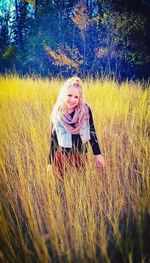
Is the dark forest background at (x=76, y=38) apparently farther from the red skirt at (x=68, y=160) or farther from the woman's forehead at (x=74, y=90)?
the red skirt at (x=68, y=160)

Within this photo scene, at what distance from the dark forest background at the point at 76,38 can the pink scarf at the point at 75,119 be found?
15 cm

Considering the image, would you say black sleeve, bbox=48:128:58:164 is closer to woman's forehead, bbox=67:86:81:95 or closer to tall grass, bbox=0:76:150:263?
tall grass, bbox=0:76:150:263

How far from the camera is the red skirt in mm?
1005

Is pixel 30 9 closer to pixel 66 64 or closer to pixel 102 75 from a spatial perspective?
pixel 66 64

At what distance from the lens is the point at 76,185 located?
96 cm

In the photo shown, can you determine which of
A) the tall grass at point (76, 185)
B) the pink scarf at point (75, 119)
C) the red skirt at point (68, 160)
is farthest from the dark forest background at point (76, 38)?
the red skirt at point (68, 160)

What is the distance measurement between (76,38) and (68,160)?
0.42 m

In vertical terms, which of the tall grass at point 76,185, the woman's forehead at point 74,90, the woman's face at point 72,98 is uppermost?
the woman's forehead at point 74,90

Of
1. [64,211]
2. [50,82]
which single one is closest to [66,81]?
[50,82]

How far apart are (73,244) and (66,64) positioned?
588 millimetres

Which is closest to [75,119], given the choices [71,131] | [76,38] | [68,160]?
[71,131]

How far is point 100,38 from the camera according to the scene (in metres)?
1.05

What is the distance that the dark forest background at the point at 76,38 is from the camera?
3.37 feet

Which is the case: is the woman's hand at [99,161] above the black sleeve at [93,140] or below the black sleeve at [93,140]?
below
